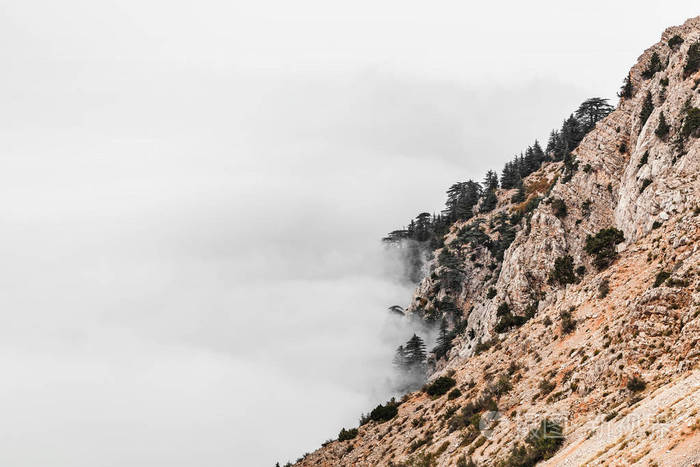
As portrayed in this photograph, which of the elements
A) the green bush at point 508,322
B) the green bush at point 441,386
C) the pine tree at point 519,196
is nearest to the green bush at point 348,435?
the green bush at point 441,386

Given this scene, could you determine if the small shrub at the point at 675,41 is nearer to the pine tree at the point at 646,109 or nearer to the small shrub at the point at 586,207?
the pine tree at the point at 646,109

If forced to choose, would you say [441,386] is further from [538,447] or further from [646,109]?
[646,109]

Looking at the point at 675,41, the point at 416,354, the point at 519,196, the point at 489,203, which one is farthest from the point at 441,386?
the point at 489,203

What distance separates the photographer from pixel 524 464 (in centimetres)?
2866

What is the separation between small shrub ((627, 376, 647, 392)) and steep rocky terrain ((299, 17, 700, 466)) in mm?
99

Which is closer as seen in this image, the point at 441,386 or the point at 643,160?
the point at 441,386

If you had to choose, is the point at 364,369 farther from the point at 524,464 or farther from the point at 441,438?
the point at 524,464

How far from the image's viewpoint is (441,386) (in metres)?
57.2

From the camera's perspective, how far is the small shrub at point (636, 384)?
27406 millimetres

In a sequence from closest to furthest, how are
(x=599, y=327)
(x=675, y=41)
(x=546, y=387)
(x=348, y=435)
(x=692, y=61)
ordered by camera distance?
(x=546, y=387) → (x=599, y=327) → (x=348, y=435) → (x=692, y=61) → (x=675, y=41)

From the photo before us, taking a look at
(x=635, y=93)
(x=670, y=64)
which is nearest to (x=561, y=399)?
(x=670, y=64)

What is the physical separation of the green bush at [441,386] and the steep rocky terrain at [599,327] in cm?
147

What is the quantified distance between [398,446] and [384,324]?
347 feet

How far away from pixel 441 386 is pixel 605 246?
78.3 feet
